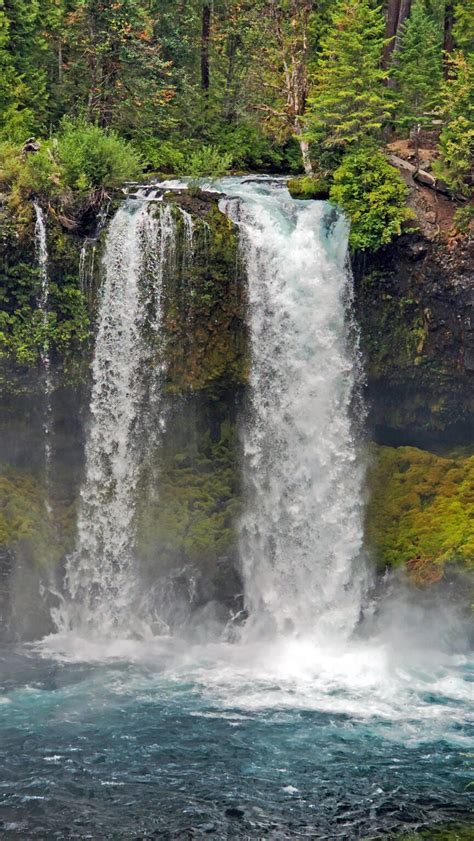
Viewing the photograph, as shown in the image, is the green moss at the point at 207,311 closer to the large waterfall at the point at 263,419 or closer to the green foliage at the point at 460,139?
the large waterfall at the point at 263,419

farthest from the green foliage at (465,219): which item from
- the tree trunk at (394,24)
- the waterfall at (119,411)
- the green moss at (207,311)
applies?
the tree trunk at (394,24)

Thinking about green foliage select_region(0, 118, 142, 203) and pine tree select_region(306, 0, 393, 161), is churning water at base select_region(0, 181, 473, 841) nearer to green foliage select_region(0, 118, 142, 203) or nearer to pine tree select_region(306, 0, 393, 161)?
green foliage select_region(0, 118, 142, 203)

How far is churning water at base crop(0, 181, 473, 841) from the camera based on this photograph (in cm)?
1443

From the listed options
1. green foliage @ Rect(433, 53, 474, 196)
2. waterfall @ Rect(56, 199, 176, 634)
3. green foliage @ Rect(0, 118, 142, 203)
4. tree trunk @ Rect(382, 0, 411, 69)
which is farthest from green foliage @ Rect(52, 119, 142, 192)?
tree trunk @ Rect(382, 0, 411, 69)

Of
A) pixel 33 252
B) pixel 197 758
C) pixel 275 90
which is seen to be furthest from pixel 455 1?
pixel 197 758

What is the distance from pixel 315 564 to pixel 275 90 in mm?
15519

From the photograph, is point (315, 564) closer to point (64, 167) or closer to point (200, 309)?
point (200, 309)

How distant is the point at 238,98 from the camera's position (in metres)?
31.5

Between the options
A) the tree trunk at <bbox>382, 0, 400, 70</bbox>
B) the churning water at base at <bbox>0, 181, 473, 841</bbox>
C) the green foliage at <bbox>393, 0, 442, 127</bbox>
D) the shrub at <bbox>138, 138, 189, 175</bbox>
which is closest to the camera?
the churning water at base at <bbox>0, 181, 473, 841</bbox>

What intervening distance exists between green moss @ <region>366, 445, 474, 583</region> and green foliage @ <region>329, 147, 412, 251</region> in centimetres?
536

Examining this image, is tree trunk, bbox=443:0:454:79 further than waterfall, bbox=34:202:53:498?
Yes

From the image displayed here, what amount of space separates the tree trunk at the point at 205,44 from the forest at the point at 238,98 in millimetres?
65

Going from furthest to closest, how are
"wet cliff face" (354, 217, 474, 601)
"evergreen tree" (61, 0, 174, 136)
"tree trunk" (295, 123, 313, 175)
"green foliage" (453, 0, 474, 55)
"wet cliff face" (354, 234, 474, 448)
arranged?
"green foliage" (453, 0, 474, 55) < "evergreen tree" (61, 0, 174, 136) < "tree trunk" (295, 123, 313, 175) < "wet cliff face" (354, 234, 474, 448) < "wet cliff face" (354, 217, 474, 601)

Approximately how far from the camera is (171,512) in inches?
923
